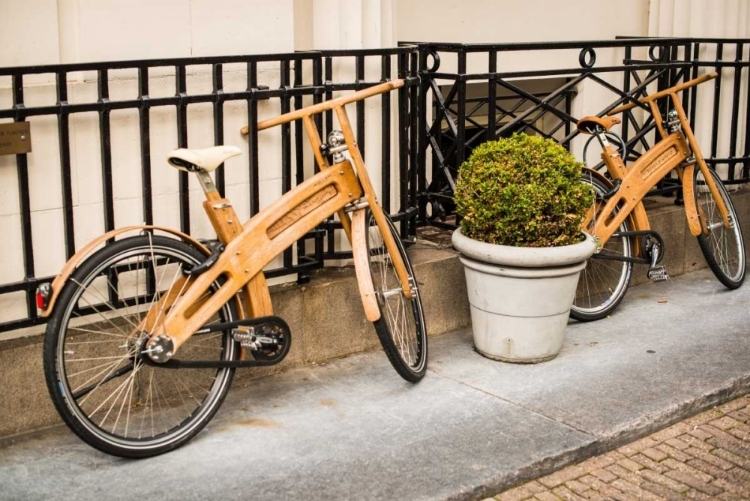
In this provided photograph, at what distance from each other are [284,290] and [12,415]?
1.49 meters

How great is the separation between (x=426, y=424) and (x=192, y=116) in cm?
184

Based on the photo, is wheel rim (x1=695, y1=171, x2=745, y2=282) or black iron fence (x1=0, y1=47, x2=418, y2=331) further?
wheel rim (x1=695, y1=171, x2=745, y2=282)

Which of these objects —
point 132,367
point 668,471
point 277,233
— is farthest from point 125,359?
point 668,471

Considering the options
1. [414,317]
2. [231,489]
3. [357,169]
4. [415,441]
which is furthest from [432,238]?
[231,489]

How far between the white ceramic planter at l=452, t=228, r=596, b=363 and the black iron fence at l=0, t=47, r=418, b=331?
74cm

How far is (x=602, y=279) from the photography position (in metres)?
7.16

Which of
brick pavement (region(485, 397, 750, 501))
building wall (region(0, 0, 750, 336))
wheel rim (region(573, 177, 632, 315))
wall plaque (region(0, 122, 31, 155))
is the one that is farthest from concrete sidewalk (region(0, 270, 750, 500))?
wall plaque (region(0, 122, 31, 155))

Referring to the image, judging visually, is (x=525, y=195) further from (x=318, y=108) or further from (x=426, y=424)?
(x=426, y=424)

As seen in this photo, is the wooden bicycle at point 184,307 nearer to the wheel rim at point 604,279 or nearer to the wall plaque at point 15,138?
the wall plaque at point 15,138

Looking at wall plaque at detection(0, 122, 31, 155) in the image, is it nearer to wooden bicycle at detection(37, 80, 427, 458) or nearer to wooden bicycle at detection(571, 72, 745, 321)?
wooden bicycle at detection(37, 80, 427, 458)

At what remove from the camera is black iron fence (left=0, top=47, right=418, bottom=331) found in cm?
477

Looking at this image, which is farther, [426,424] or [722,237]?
[722,237]

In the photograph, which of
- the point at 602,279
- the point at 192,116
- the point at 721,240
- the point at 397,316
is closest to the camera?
the point at 192,116

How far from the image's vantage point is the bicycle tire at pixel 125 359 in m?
4.40
